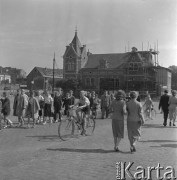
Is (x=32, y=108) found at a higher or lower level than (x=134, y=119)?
higher

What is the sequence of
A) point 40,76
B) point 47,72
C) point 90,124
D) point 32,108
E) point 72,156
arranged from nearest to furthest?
point 72,156 < point 90,124 < point 32,108 < point 40,76 < point 47,72

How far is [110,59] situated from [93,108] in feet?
167

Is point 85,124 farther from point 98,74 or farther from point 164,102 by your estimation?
point 98,74

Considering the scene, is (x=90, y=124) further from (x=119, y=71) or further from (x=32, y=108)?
(x=119, y=71)

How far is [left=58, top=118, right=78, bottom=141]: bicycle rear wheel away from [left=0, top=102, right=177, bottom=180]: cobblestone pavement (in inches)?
11.4

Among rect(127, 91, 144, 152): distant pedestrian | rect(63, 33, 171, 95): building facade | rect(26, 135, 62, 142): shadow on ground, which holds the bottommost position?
rect(26, 135, 62, 142): shadow on ground

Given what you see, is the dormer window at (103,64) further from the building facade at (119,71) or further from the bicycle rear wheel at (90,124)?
the bicycle rear wheel at (90,124)

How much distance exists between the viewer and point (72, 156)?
738 centimetres

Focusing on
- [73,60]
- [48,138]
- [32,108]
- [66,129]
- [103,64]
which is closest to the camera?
[48,138]

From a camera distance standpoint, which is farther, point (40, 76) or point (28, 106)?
point (40, 76)

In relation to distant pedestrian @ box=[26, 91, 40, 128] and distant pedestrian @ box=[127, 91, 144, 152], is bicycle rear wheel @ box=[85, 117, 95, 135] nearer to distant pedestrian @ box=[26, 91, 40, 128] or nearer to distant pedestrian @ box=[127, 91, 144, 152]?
distant pedestrian @ box=[26, 91, 40, 128]

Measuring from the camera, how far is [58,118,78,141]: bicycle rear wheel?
10.3 m

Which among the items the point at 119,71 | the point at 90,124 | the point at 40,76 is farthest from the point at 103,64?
the point at 90,124

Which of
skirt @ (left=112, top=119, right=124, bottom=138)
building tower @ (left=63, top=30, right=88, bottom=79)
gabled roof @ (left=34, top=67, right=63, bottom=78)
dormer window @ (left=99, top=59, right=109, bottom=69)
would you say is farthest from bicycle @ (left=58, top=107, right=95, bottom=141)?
gabled roof @ (left=34, top=67, right=63, bottom=78)
